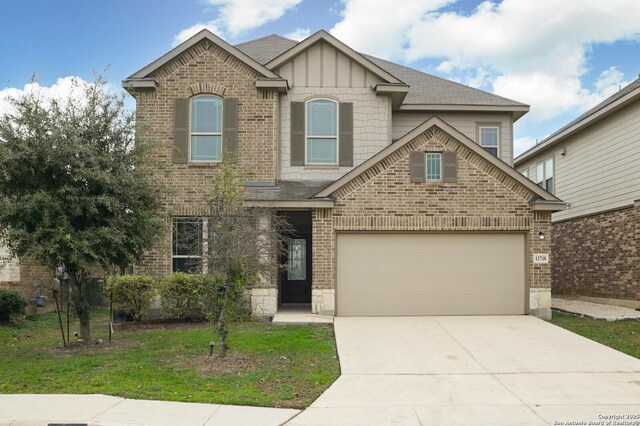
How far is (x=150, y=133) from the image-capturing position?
1620cm

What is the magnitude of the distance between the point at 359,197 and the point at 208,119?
4.77 metres

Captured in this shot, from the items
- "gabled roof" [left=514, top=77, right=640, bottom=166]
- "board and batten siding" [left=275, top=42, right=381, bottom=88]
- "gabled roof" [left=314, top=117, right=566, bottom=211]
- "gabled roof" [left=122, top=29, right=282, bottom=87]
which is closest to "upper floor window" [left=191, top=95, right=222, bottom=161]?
"gabled roof" [left=122, top=29, right=282, bottom=87]

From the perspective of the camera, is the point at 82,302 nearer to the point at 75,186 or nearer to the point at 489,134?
the point at 75,186

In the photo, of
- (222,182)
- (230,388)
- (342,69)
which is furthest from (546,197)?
(230,388)

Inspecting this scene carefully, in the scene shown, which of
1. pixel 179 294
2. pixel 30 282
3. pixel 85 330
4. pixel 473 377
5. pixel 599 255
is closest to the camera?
pixel 473 377

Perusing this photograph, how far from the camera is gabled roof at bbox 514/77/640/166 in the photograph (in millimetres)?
17672

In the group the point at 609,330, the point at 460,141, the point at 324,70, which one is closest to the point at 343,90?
the point at 324,70

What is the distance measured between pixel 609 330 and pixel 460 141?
18.0ft

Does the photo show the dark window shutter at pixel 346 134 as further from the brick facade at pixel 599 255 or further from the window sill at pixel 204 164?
the brick facade at pixel 599 255

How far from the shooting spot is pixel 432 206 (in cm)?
1509

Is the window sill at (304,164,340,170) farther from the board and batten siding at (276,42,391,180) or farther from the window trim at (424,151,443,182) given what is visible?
the window trim at (424,151,443,182)

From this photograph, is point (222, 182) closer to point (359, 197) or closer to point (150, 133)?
point (359, 197)

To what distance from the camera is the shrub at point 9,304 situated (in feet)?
47.6

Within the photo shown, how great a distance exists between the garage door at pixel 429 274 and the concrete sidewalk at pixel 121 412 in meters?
7.93
